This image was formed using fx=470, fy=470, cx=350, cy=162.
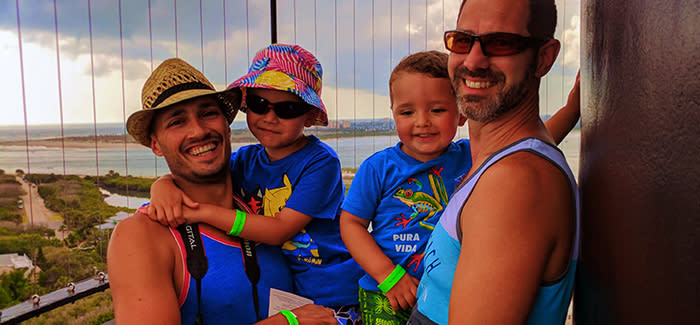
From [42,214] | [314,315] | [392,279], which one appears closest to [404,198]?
[392,279]

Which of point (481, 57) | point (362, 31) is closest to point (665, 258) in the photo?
point (481, 57)

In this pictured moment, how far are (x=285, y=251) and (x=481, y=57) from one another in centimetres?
134

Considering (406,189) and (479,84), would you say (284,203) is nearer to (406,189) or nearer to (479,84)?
(406,189)

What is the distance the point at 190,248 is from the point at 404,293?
2.74 feet

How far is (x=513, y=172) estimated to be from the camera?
38.4 inches

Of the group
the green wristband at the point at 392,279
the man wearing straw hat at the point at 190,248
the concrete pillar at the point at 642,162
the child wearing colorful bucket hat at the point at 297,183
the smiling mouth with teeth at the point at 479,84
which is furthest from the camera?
the child wearing colorful bucket hat at the point at 297,183

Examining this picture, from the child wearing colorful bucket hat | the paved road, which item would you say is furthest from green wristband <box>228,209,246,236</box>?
the paved road

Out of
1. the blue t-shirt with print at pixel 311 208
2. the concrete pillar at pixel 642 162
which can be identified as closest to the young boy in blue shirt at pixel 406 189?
the blue t-shirt with print at pixel 311 208

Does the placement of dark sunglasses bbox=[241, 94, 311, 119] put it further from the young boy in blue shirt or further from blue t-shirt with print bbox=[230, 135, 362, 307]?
the young boy in blue shirt

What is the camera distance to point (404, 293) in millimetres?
1826

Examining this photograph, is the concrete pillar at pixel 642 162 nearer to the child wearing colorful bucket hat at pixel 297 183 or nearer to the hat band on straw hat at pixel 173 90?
the child wearing colorful bucket hat at pixel 297 183

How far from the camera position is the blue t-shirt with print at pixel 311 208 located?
2.11 m

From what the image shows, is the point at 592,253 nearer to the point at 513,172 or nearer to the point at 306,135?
the point at 513,172

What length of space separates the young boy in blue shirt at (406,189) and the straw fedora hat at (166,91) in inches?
29.9
